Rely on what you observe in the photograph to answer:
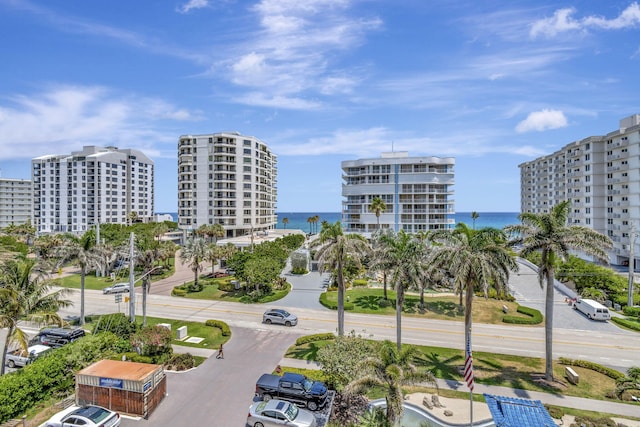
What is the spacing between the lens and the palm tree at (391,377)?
691 inches

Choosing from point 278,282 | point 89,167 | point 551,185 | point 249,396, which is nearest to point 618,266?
point 551,185

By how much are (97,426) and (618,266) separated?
95.8 m

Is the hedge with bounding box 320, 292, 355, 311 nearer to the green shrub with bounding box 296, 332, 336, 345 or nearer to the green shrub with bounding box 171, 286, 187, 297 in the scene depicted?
the green shrub with bounding box 296, 332, 336, 345

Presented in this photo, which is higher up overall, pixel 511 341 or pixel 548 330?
pixel 548 330

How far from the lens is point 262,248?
59094 mm

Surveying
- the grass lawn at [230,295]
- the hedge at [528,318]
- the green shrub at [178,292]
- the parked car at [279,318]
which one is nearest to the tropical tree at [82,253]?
the green shrub at [178,292]

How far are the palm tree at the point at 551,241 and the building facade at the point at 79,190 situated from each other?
13194cm

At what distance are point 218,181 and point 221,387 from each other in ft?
283

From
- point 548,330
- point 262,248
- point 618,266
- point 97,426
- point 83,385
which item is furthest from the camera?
point 618,266

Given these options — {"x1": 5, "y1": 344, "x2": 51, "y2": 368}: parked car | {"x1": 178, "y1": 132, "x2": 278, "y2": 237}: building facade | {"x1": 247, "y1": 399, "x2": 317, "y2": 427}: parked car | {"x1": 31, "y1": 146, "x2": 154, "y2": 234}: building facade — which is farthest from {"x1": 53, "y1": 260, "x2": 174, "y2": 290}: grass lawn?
{"x1": 31, "y1": 146, "x2": 154, "y2": 234}: building facade

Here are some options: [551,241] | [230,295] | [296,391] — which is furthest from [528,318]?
[230,295]

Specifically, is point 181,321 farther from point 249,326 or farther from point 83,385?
point 83,385

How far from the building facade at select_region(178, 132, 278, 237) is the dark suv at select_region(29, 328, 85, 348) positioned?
233ft

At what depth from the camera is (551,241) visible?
25.1 metres
